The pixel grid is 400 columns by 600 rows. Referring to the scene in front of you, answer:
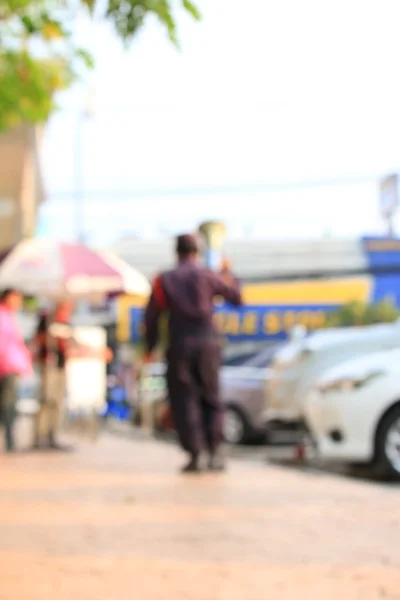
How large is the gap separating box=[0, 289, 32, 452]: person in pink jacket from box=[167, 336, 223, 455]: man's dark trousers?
3.68 m

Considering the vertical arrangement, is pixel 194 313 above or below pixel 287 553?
above

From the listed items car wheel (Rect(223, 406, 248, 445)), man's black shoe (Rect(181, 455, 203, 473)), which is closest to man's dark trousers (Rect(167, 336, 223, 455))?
man's black shoe (Rect(181, 455, 203, 473))

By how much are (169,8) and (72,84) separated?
6300 mm

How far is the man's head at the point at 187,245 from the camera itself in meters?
10.9

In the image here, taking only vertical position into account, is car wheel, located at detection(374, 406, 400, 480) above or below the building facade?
below

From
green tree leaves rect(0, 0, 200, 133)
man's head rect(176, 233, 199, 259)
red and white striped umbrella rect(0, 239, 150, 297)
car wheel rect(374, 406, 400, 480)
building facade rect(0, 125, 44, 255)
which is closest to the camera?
green tree leaves rect(0, 0, 200, 133)

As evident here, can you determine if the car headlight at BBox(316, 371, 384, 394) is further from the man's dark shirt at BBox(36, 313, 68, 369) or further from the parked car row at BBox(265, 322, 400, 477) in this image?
the man's dark shirt at BBox(36, 313, 68, 369)

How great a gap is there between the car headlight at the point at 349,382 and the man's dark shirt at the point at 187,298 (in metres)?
1.46

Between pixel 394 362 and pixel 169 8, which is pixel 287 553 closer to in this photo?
pixel 169 8

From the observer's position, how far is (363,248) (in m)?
54.4

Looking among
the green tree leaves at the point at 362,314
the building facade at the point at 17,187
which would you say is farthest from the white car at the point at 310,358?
the green tree leaves at the point at 362,314

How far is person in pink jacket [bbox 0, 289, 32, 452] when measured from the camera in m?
14.0

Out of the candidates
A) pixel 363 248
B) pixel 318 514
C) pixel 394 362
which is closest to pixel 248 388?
pixel 394 362

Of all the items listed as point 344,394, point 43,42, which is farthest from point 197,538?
point 344,394
